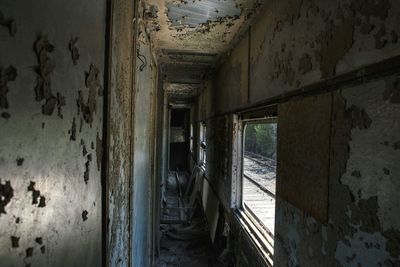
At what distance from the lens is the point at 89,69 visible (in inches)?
27.1

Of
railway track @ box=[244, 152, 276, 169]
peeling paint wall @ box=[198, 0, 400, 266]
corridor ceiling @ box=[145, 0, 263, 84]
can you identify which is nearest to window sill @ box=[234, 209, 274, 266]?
peeling paint wall @ box=[198, 0, 400, 266]

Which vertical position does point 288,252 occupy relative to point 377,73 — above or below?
below

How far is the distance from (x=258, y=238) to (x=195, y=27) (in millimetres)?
2175

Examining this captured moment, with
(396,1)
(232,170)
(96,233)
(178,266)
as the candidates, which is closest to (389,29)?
(396,1)

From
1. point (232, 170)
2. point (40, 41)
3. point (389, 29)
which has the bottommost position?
point (232, 170)

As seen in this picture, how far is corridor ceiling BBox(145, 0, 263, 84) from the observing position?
2.33m

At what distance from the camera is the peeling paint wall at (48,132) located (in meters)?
0.36

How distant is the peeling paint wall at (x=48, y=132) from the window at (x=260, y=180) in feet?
6.11

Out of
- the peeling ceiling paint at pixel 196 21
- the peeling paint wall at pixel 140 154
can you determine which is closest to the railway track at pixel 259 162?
the peeling ceiling paint at pixel 196 21

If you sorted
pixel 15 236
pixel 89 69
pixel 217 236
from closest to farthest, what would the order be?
pixel 15 236 < pixel 89 69 < pixel 217 236

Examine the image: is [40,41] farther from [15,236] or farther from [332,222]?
[332,222]

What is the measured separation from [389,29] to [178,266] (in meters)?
4.22

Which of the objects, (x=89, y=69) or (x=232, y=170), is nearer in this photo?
(x=89, y=69)

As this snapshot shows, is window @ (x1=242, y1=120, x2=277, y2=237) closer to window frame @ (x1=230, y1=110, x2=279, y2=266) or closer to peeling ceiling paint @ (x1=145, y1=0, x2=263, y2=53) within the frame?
window frame @ (x1=230, y1=110, x2=279, y2=266)
